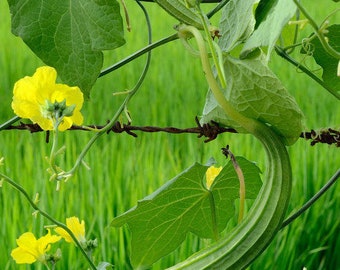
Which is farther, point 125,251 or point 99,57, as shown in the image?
point 125,251

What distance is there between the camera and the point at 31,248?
3.06 feet

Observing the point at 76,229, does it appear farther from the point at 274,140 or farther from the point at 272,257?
the point at 272,257

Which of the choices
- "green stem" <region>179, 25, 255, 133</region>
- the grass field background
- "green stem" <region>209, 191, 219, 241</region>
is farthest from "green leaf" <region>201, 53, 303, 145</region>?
the grass field background

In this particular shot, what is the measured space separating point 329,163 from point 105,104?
158 centimetres

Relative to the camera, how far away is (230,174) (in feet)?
2.67

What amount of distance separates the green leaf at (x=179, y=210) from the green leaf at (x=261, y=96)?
0.09 meters

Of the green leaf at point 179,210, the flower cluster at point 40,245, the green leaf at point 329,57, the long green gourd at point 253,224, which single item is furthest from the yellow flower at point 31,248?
the green leaf at point 329,57

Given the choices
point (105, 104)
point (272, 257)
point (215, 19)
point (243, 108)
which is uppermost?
point (215, 19)

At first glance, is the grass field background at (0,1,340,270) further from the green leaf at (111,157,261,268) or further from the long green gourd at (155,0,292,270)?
the long green gourd at (155,0,292,270)

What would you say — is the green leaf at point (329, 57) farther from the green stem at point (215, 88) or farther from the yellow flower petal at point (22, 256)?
the yellow flower petal at point (22, 256)

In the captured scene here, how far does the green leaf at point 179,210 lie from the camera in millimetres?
795

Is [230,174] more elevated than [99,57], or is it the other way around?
[99,57]

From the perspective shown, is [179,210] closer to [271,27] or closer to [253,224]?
[253,224]

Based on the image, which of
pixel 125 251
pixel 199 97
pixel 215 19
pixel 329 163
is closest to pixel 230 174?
pixel 125 251
